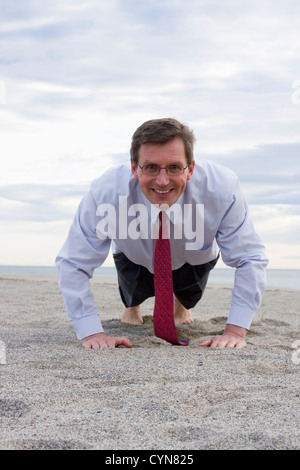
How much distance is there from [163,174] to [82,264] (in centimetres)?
79

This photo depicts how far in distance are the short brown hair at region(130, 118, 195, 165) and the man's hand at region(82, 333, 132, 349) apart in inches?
40.6

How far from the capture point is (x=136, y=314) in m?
4.39

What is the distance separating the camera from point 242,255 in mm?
3271

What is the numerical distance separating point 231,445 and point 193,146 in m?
1.81

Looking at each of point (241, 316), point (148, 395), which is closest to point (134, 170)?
point (241, 316)

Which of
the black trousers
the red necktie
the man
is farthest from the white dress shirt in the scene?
the black trousers

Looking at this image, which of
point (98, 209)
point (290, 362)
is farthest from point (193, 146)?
point (290, 362)

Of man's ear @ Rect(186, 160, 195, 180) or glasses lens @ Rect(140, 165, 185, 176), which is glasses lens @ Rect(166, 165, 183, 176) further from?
man's ear @ Rect(186, 160, 195, 180)

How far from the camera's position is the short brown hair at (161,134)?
2.86 metres

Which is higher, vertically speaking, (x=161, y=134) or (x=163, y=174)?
(x=161, y=134)

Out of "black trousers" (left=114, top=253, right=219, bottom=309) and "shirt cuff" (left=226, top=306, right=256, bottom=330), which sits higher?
"black trousers" (left=114, top=253, right=219, bottom=309)

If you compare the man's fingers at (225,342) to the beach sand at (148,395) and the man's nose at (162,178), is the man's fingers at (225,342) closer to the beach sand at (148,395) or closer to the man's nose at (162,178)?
the beach sand at (148,395)

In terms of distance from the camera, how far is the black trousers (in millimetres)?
3866

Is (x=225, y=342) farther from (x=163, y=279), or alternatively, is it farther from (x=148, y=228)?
(x=148, y=228)
